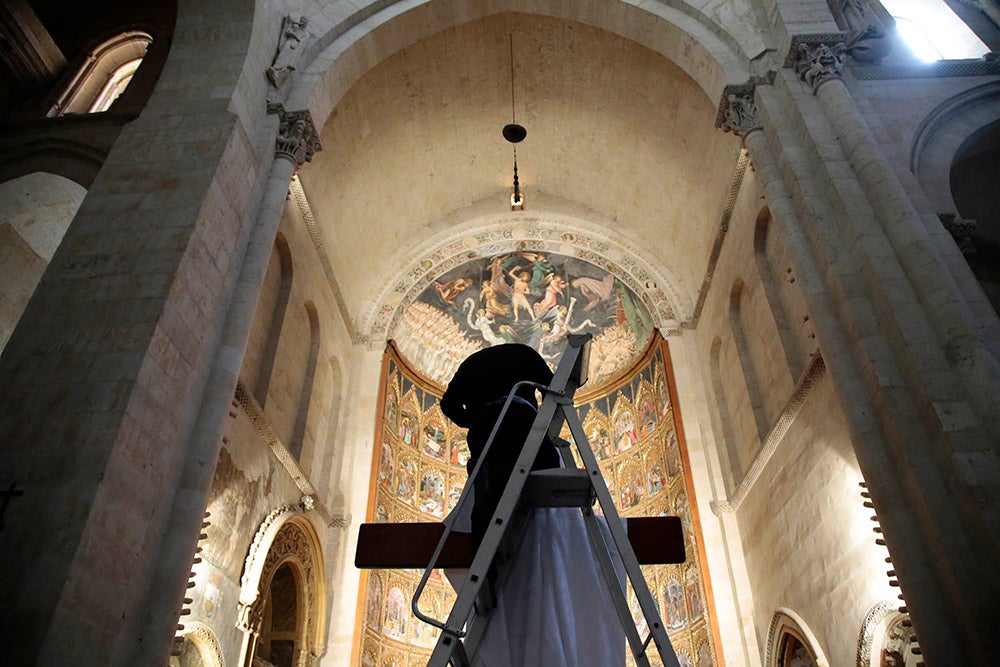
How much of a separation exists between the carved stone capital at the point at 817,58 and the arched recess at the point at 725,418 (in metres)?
4.99

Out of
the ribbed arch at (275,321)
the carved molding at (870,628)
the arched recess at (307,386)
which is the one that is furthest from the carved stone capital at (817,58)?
the arched recess at (307,386)

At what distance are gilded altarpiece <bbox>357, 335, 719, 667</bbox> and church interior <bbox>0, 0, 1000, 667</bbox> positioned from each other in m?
0.08

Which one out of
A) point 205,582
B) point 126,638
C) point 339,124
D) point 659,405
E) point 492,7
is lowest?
point 126,638

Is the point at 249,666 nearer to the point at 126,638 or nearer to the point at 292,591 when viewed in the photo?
the point at 292,591

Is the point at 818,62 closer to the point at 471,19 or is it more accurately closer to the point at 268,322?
the point at 471,19

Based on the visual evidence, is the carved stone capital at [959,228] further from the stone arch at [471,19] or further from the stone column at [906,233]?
the stone arch at [471,19]

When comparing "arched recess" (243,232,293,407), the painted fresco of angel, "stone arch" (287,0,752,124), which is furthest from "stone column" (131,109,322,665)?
the painted fresco of angel

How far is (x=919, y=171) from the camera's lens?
7719 mm

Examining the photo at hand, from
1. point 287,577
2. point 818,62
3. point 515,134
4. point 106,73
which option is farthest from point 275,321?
point 818,62

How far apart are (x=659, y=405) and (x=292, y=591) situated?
7338mm

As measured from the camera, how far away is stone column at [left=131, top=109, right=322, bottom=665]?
511 cm

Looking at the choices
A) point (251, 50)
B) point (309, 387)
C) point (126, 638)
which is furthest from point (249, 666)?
point (251, 50)

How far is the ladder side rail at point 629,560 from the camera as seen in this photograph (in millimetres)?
2117

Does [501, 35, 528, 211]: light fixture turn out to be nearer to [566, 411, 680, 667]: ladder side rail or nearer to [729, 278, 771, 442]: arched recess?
[729, 278, 771, 442]: arched recess
